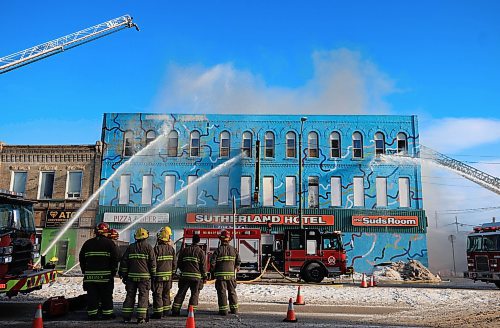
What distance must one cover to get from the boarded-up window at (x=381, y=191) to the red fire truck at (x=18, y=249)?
73.4ft

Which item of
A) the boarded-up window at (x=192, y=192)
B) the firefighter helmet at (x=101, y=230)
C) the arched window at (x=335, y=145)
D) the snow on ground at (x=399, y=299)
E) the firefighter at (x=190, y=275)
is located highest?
the arched window at (x=335, y=145)

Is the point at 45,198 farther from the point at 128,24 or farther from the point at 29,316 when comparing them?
the point at 29,316

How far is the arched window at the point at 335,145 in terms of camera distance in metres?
29.4

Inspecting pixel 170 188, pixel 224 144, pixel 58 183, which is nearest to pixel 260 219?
pixel 224 144

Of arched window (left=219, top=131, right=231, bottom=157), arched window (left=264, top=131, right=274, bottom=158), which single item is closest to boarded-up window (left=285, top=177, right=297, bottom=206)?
arched window (left=264, top=131, right=274, bottom=158)

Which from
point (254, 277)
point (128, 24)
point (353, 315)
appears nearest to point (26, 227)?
point (353, 315)

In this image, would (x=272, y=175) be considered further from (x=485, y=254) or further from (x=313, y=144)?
(x=485, y=254)

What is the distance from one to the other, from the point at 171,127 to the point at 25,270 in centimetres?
2070

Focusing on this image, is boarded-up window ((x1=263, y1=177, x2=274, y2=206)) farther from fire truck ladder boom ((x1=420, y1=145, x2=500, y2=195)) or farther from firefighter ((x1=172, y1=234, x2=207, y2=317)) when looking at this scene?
firefighter ((x1=172, y1=234, x2=207, y2=317))

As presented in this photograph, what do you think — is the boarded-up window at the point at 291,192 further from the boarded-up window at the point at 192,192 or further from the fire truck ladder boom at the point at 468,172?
the fire truck ladder boom at the point at 468,172

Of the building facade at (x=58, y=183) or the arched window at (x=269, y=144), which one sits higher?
the arched window at (x=269, y=144)

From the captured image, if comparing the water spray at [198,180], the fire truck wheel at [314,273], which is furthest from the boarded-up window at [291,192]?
the fire truck wheel at [314,273]

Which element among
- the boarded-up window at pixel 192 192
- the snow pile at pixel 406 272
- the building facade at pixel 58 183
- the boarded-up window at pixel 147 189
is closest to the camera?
the snow pile at pixel 406 272

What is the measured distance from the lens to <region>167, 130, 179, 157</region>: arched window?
2966 centimetres
